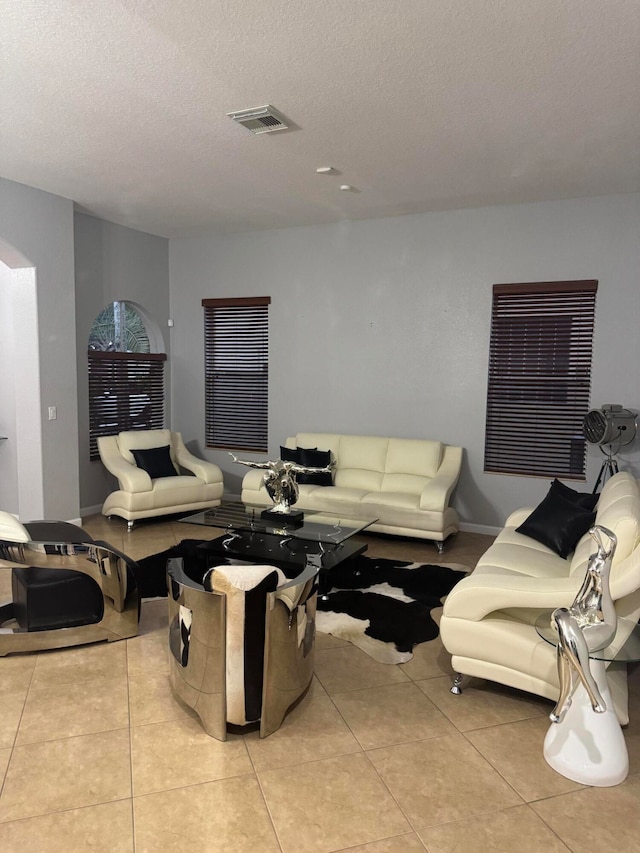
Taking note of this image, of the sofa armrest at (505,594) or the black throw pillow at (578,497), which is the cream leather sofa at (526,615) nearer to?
the sofa armrest at (505,594)

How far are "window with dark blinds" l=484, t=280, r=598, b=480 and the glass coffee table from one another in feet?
6.05

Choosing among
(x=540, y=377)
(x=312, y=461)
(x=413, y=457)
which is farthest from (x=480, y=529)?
(x=312, y=461)

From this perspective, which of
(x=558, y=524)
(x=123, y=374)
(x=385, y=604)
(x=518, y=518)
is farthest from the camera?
(x=123, y=374)

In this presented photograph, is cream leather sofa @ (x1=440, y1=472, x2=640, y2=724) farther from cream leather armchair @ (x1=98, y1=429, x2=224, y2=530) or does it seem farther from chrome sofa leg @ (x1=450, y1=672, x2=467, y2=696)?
cream leather armchair @ (x1=98, y1=429, x2=224, y2=530)

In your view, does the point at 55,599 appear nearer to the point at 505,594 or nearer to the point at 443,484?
the point at 505,594

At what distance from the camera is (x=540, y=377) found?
5.70 m

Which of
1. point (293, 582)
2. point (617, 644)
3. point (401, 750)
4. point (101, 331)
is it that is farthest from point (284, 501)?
point (101, 331)

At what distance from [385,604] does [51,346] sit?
368 cm

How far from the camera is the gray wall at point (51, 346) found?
17.4 ft

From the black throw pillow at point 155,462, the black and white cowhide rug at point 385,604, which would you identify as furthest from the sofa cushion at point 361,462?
the black throw pillow at point 155,462

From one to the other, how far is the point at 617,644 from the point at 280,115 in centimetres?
327

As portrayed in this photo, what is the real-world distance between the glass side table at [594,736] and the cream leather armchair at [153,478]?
4.19m

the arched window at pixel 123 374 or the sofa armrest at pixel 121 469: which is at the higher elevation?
the arched window at pixel 123 374

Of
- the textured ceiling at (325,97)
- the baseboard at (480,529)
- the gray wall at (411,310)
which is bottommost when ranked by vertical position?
the baseboard at (480,529)
